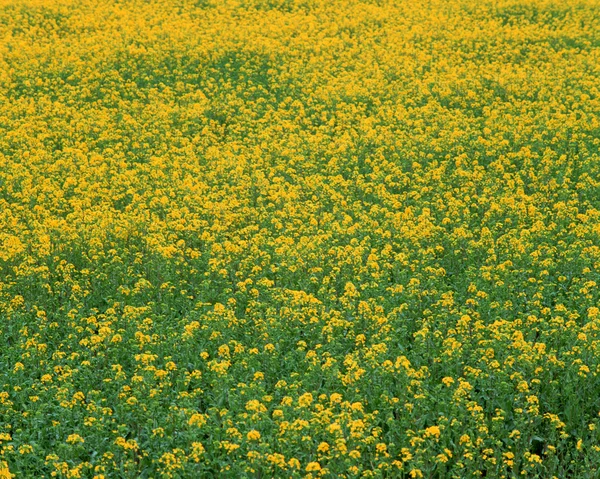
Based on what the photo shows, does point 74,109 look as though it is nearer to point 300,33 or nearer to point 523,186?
point 300,33

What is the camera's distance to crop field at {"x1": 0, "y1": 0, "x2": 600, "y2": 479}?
30.2 ft

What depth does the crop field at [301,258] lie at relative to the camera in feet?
30.2

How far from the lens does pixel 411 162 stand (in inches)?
673

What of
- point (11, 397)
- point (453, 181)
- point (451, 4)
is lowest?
point (11, 397)

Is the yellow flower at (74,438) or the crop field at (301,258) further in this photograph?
the crop field at (301,258)

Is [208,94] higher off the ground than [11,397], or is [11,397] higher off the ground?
[208,94]

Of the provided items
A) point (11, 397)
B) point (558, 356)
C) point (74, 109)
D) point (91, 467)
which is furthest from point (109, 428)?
point (74, 109)

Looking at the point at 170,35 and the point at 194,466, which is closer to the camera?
the point at 194,466

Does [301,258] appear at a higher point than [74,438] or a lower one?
higher

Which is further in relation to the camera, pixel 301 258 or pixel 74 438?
pixel 301 258

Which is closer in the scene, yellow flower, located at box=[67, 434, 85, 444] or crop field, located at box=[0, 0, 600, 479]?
yellow flower, located at box=[67, 434, 85, 444]

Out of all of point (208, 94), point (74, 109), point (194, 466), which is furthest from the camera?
point (208, 94)

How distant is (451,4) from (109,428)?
22.8 metres

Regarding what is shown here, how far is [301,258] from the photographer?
13.0 meters
